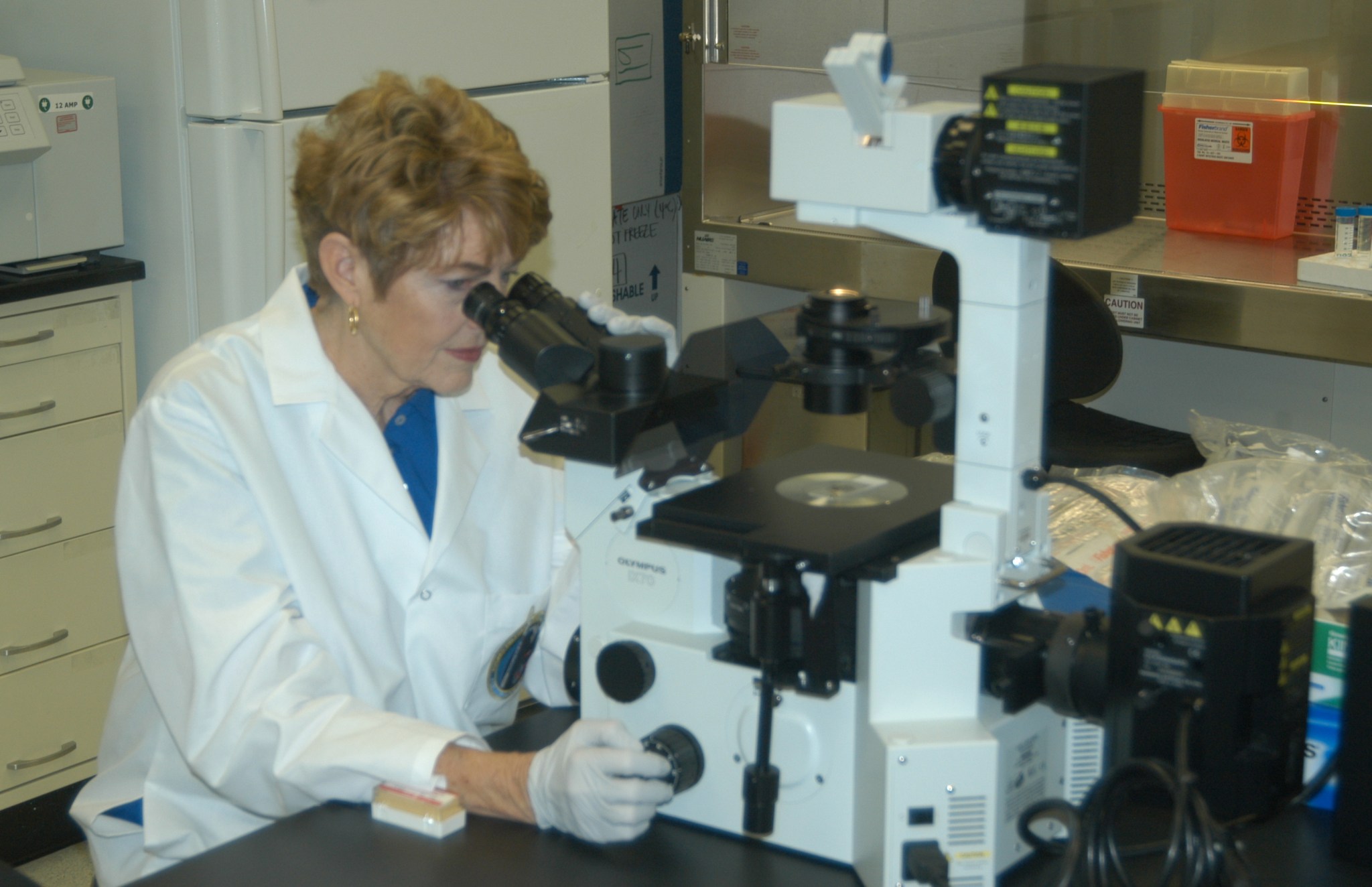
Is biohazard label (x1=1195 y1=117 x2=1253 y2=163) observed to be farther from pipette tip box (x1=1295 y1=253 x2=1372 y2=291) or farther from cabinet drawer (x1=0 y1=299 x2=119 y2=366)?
cabinet drawer (x1=0 y1=299 x2=119 y2=366)

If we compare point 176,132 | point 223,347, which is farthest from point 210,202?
point 223,347

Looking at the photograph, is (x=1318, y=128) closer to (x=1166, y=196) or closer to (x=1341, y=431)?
(x=1166, y=196)

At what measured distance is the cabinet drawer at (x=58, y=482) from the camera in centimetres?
234

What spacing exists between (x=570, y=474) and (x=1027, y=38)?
2.61m

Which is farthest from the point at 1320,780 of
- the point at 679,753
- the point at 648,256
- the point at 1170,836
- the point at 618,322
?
the point at 648,256

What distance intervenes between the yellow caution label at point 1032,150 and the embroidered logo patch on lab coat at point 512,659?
83 centimetres

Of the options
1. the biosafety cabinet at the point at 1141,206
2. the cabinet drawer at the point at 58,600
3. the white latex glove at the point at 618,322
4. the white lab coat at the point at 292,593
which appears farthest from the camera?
the biosafety cabinet at the point at 1141,206

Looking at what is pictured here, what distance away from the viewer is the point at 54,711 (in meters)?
2.48

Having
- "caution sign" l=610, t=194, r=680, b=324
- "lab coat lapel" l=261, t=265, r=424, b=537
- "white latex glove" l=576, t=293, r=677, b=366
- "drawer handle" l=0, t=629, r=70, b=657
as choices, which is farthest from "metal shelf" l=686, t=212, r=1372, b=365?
"drawer handle" l=0, t=629, r=70, b=657

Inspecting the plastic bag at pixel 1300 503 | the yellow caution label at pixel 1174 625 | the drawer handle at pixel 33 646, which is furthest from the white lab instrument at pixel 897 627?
the drawer handle at pixel 33 646

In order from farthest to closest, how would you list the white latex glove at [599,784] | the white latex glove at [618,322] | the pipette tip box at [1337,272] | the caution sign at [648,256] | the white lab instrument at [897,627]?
the caution sign at [648,256]
the pipette tip box at [1337,272]
the white latex glove at [618,322]
the white latex glove at [599,784]
the white lab instrument at [897,627]

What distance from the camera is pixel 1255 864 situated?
1.14 metres

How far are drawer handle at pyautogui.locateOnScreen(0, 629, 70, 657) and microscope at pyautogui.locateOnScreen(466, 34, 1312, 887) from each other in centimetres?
156

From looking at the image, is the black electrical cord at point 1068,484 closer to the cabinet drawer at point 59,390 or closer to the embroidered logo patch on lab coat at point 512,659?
the embroidered logo patch on lab coat at point 512,659
